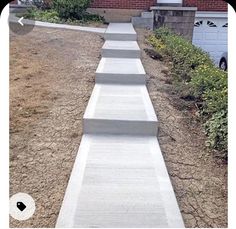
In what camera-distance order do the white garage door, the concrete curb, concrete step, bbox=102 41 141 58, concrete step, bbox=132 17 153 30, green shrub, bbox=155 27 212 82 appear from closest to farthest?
1. green shrub, bbox=155 27 212 82
2. concrete step, bbox=102 41 141 58
3. the concrete curb
4. concrete step, bbox=132 17 153 30
5. the white garage door

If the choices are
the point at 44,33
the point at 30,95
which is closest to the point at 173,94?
the point at 30,95

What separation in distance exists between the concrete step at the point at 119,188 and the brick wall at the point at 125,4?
26.8 feet

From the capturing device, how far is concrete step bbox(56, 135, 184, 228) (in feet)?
8.39

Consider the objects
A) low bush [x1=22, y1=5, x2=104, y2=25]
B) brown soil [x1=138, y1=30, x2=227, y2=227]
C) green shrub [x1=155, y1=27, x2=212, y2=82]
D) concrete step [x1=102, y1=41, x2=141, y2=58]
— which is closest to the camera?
brown soil [x1=138, y1=30, x2=227, y2=227]

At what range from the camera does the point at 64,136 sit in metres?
3.80

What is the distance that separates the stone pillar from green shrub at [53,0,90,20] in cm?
232

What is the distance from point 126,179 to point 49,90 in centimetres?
235

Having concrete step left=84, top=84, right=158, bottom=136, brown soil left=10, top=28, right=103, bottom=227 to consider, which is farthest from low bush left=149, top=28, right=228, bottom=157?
brown soil left=10, top=28, right=103, bottom=227

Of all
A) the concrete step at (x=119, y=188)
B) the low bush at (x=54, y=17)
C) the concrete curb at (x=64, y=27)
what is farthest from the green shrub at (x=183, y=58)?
the low bush at (x=54, y=17)

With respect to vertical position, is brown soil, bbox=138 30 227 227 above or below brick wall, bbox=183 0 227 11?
below

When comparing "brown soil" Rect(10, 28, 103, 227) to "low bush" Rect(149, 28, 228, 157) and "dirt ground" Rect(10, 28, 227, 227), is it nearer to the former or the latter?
"dirt ground" Rect(10, 28, 227, 227)

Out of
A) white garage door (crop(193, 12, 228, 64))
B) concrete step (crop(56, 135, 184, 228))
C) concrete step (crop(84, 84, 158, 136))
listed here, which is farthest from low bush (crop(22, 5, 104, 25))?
concrete step (crop(56, 135, 184, 228))

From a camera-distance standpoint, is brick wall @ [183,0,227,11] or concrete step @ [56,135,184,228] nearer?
concrete step @ [56,135,184,228]

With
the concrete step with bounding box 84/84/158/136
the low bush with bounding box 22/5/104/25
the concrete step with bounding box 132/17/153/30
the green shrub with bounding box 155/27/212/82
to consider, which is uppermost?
the low bush with bounding box 22/5/104/25
